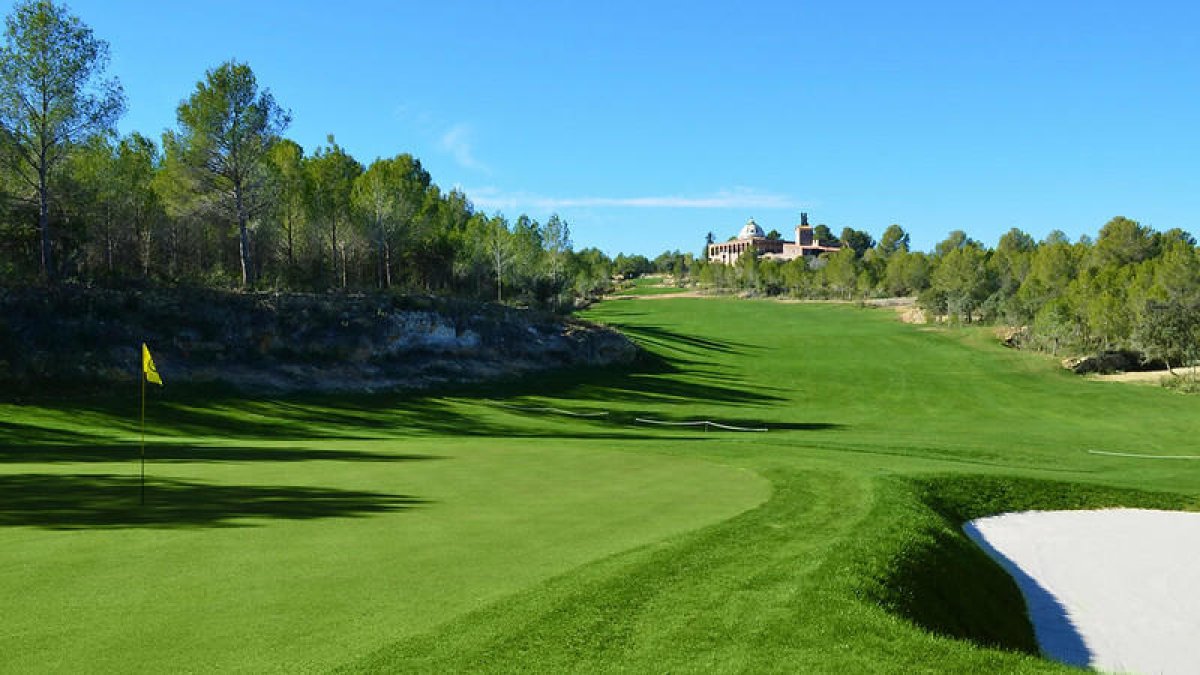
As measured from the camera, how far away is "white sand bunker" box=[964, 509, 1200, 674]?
32.4 feet

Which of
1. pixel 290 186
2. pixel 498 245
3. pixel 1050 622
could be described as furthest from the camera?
pixel 498 245

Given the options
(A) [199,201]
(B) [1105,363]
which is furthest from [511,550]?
(B) [1105,363]

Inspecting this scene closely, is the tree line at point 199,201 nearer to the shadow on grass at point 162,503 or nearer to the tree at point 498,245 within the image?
the tree at point 498,245

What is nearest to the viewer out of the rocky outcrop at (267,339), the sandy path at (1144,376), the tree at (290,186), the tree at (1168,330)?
the rocky outcrop at (267,339)

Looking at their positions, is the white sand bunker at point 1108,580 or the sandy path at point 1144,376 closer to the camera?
the white sand bunker at point 1108,580

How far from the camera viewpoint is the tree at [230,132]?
134 ft

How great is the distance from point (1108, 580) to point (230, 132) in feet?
142

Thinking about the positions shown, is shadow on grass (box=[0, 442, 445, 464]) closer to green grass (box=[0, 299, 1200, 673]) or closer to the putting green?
green grass (box=[0, 299, 1200, 673])

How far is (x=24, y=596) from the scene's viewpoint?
22.4 ft

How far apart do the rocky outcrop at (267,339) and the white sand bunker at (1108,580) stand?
31406mm

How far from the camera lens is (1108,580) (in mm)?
12500

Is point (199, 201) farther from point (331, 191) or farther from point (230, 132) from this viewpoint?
point (331, 191)

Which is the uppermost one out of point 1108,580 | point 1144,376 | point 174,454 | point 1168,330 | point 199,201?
point 199,201

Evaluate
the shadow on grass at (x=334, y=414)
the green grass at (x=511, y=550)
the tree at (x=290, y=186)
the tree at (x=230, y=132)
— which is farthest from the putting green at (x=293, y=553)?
the tree at (x=290, y=186)
